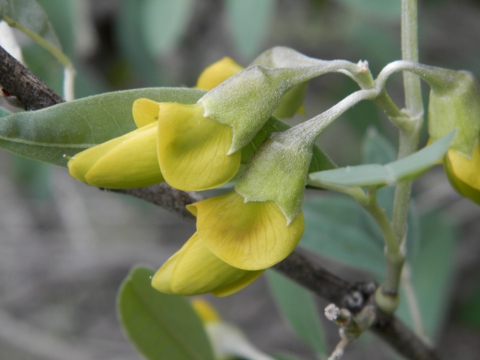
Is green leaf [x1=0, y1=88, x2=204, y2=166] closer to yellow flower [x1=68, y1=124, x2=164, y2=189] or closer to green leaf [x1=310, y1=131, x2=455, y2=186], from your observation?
yellow flower [x1=68, y1=124, x2=164, y2=189]

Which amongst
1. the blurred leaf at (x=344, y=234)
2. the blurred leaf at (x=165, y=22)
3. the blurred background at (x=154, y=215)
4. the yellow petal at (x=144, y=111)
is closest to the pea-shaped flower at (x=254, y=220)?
the yellow petal at (x=144, y=111)

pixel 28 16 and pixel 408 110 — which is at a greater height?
pixel 28 16

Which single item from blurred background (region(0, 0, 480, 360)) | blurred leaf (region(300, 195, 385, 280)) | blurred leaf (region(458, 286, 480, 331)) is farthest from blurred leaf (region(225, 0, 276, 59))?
blurred leaf (region(458, 286, 480, 331))

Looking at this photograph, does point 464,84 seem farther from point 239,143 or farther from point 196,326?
point 196,326

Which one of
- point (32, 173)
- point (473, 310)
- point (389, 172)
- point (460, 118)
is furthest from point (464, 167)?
point (473, 310)

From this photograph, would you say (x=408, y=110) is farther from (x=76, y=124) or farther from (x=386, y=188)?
(x=386, y=188)

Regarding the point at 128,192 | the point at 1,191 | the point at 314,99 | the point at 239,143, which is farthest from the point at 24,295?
the point at 239,143
